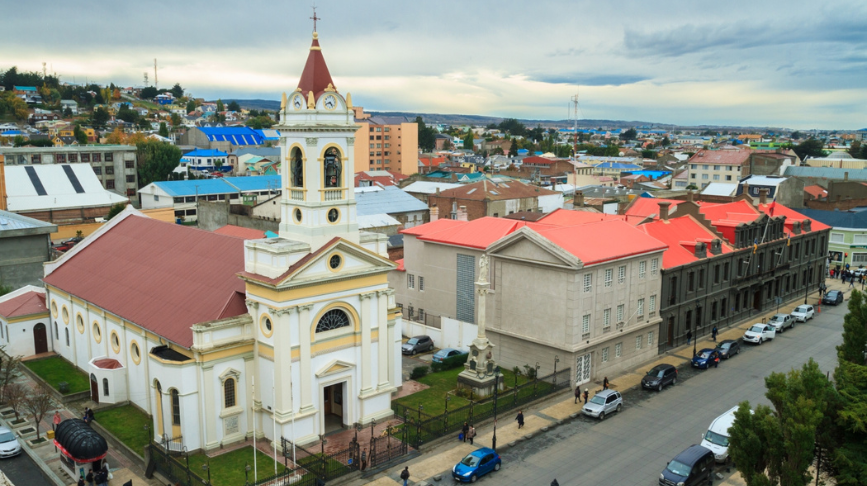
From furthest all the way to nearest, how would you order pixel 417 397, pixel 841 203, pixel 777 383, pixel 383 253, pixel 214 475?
pixel 841 203 < pixel 417 397 < pixel 383 253 < pixel 214 475 < pixel 777 383

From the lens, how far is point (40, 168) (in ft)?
349

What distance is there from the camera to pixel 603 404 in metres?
39.7

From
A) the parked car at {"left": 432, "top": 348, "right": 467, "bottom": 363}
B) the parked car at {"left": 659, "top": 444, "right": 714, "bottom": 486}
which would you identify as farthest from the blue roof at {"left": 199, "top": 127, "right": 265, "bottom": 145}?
the parked car at {"left": 659, "top": 444, "right": 714, "bottom": 486}

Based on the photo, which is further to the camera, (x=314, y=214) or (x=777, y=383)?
(x=314, y=214)

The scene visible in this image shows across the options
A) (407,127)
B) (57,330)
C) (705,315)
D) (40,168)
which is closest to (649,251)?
(705,315)

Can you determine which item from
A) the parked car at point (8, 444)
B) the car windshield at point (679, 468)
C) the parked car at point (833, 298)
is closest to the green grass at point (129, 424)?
the parked car at point (8, 444)

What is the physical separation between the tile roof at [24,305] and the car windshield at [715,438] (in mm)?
45414

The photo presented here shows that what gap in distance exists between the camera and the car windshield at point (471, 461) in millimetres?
32219

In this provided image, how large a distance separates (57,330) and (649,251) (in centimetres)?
4333

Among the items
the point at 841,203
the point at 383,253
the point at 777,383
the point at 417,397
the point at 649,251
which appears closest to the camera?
the point at 777,383

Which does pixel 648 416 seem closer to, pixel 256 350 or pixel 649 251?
pixel 649 251

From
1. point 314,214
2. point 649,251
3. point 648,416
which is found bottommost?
point 648,416

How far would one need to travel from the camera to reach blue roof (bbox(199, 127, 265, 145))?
186625mm

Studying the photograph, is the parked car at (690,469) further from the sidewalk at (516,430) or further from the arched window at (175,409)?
the arched window at (175,409)
